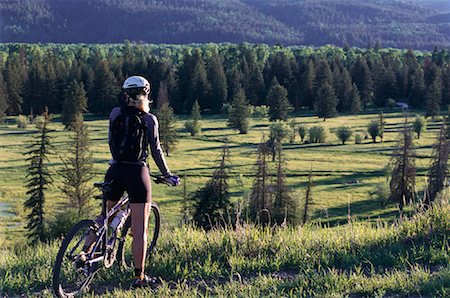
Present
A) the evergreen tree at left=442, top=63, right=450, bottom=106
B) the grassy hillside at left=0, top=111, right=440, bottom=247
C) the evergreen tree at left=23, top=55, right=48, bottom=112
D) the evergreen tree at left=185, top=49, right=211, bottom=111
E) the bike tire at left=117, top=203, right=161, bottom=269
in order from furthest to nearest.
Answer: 1. the evergreen tree at left=442, top=63, right=450, bottom=106
2. the evergreen tree at left=185, top=49, right=211, bottom=111
3. the evergreen tree at left=23, top=55, right=48, bottom=112
4. the grassy hillside at left=0, top=111, right=440, bottom=247
5. the bike tire at left=117, top=203, right=161, bottom=269

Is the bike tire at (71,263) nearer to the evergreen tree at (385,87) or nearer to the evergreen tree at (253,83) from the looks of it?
the evergreen tree at (253,83)

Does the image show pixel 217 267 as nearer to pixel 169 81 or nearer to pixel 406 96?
pixel 169 81

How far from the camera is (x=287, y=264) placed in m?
7.11

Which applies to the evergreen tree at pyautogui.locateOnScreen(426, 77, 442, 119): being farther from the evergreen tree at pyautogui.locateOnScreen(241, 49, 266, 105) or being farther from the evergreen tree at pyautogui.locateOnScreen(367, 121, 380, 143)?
the evergreen tree at pyautogui.locateOnScreen(241, 49, 266, 105)

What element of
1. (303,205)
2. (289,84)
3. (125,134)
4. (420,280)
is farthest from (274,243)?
(289,84)

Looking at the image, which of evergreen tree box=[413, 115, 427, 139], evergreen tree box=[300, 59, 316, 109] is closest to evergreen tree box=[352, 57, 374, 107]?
evergreen tree box=[300, 59, 316, 109]

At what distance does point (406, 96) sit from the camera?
137250 mm

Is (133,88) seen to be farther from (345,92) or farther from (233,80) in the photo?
(345,92)

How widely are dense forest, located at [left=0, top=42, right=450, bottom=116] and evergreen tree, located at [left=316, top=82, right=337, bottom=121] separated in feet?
0.81

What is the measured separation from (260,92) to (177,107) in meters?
19.4

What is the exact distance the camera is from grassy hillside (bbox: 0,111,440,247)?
49.5 m

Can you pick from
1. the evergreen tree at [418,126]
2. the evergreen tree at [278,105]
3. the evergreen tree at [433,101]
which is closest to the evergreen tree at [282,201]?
the evergreen tree at [418,126]

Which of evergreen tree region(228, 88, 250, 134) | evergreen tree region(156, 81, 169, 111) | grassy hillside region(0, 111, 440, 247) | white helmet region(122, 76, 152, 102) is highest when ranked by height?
white helmet region(122, 76, 152, 102)

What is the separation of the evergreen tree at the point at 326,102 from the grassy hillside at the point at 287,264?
113 metres
